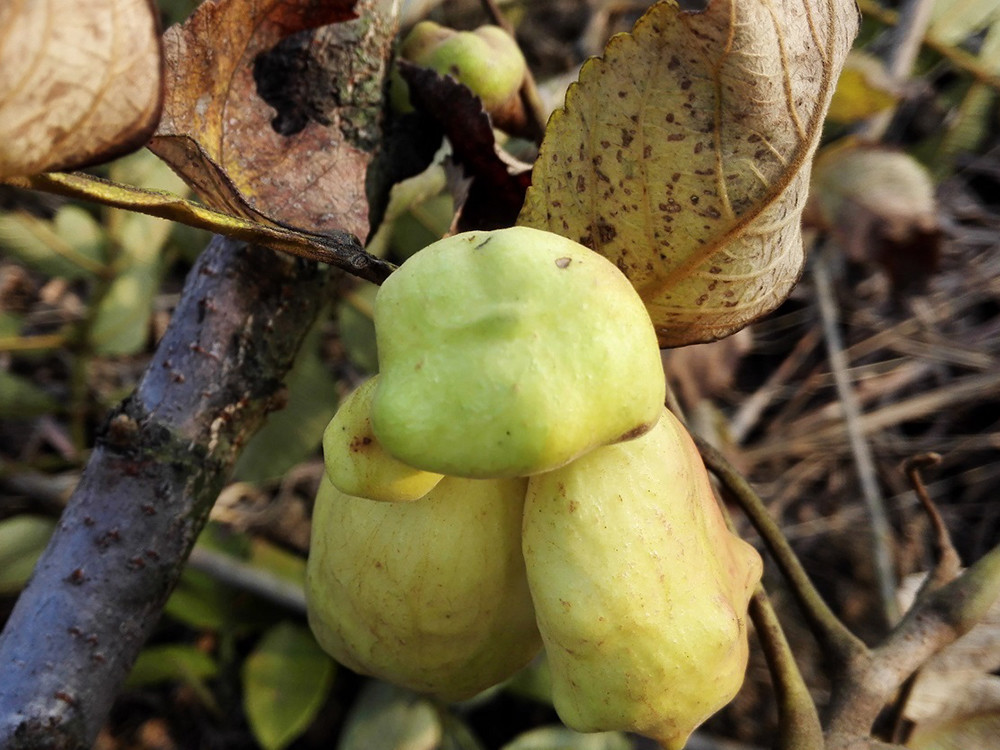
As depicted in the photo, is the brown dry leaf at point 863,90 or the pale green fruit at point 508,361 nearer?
the pale green fruit at point 508,361

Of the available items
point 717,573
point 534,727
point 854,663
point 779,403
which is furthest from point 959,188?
point 717,573

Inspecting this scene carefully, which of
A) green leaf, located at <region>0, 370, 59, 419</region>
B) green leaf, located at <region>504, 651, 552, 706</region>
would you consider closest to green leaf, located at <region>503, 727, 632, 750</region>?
green leaf, located at <region>504, 651, 552, 706</region>

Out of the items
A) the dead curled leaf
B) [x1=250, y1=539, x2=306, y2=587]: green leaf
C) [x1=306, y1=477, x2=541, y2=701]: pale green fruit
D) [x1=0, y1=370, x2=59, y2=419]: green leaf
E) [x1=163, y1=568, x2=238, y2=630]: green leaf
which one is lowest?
[x1=163, y1=568, x2=238, y2=630]: green leaf

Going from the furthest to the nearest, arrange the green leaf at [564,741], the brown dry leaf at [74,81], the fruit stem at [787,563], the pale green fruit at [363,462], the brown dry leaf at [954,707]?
the green leaf at [564,741] → the brown dry leaf at [954,707] → the fruit stem at [787,563] → the pale green fruit at [363,462] → the brown dry leaf at [74,81]

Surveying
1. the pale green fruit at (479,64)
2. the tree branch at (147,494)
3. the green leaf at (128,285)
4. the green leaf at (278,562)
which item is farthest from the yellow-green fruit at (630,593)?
the green leaf at (128,285)

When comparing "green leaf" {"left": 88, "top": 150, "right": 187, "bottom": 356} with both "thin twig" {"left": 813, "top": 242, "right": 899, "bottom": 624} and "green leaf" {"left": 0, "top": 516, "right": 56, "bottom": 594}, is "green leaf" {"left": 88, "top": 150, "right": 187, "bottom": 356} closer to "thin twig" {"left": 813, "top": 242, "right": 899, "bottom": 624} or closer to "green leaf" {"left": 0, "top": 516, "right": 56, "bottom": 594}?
"green leaf" {"left": 0, "top": 516, "right": 56, "bottom": 594}

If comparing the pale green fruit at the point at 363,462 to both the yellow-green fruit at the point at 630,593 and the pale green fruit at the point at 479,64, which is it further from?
the pale green fruit at the point at 479,64

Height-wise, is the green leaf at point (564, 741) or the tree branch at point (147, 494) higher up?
the tree branch at point (147, 494)
